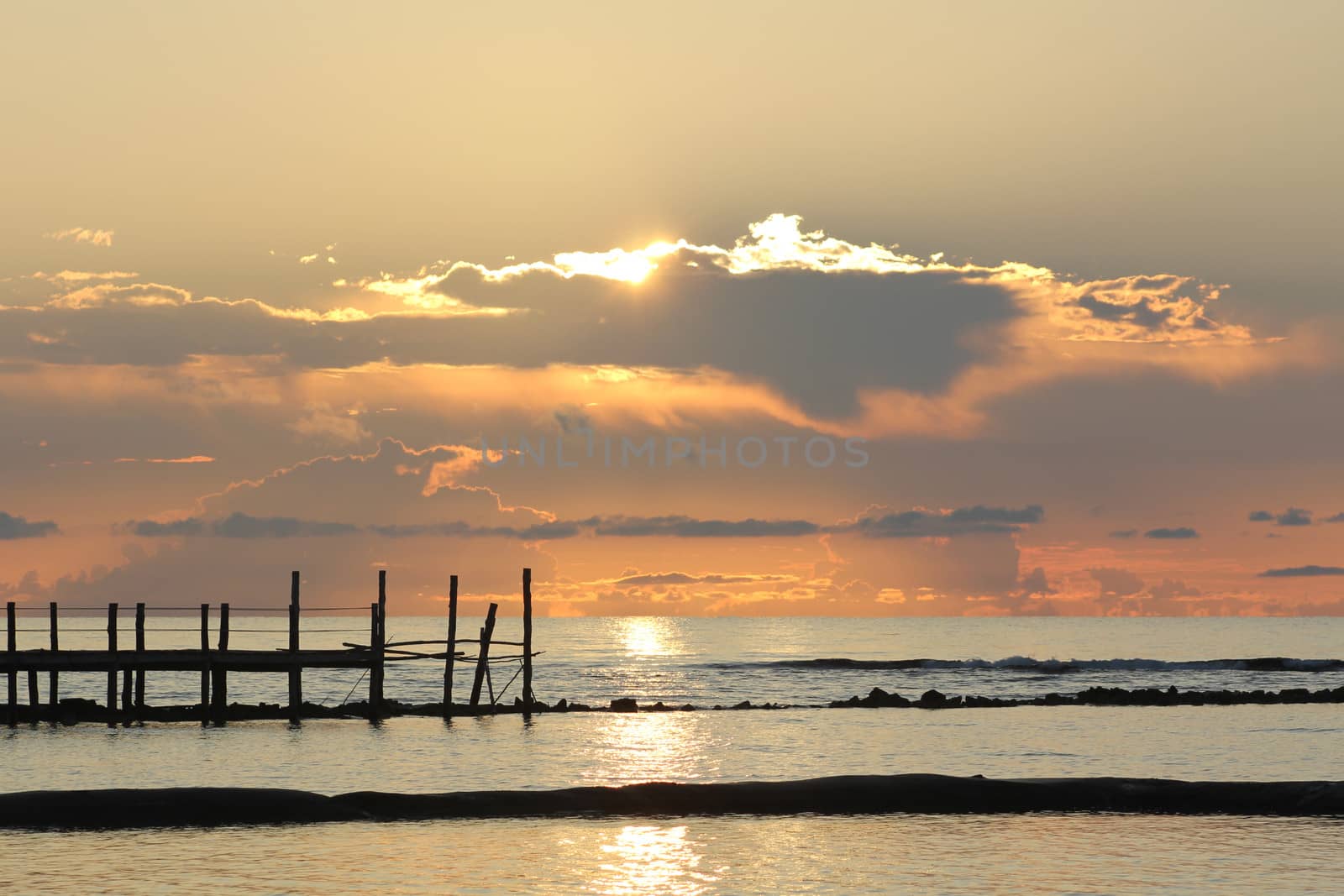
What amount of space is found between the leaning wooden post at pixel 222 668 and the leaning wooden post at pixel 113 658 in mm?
2962

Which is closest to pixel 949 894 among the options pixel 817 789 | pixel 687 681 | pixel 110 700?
pixel 817 789

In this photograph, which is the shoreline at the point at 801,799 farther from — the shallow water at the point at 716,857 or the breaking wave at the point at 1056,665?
the breaking wave at the point at 1056,665

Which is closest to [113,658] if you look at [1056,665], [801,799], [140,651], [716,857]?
[140,651]

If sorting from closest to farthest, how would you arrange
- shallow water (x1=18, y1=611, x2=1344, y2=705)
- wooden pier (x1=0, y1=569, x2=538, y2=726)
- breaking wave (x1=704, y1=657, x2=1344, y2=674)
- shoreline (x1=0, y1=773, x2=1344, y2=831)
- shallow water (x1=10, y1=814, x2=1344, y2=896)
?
1. shallow water (x1=10, y1=814, x2=1344, y2=896)
2. shoreline (x1=0, y1=773, x2=1344, y2=831)
3. wooden pier (x1=0, y1=569, x2=538, y2=726)
4. shallow water (x1=18, y1=611, x2=1344, y2=705)
5. breaking wave (x1=704, y1=657, x2=1344, y2=674)

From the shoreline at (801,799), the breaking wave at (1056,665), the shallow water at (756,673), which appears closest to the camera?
the shoreline at (801,799)

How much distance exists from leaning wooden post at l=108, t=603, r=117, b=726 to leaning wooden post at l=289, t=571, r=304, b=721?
17.3 feet

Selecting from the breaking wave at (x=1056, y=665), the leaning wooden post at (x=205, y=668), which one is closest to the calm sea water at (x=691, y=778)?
the leaning wooden post at (x=205, y=668)

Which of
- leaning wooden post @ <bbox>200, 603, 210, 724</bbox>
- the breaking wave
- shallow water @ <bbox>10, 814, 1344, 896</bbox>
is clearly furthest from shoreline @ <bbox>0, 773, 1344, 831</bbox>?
the breaking wave

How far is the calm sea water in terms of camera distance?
825 inches

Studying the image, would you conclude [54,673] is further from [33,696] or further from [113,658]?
[113,658]

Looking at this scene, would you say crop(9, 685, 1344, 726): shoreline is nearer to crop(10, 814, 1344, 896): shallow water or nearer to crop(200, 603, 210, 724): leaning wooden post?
crop(200, 603, 210, 724): leaning wooden post

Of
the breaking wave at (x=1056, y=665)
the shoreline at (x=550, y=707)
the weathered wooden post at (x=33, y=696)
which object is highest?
the weathered wooden post at (x=33, y=696)

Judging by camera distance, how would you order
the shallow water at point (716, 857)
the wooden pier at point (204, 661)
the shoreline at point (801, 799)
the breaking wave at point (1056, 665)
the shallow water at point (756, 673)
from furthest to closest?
the breaking wave at point (1056, 665), the shallow water at point (756, 673), the wooden pier at point (204, 661), the shoreline at point (801, 799), the shallow water at point (716, 857)

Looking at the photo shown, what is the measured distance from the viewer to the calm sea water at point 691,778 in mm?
20953
